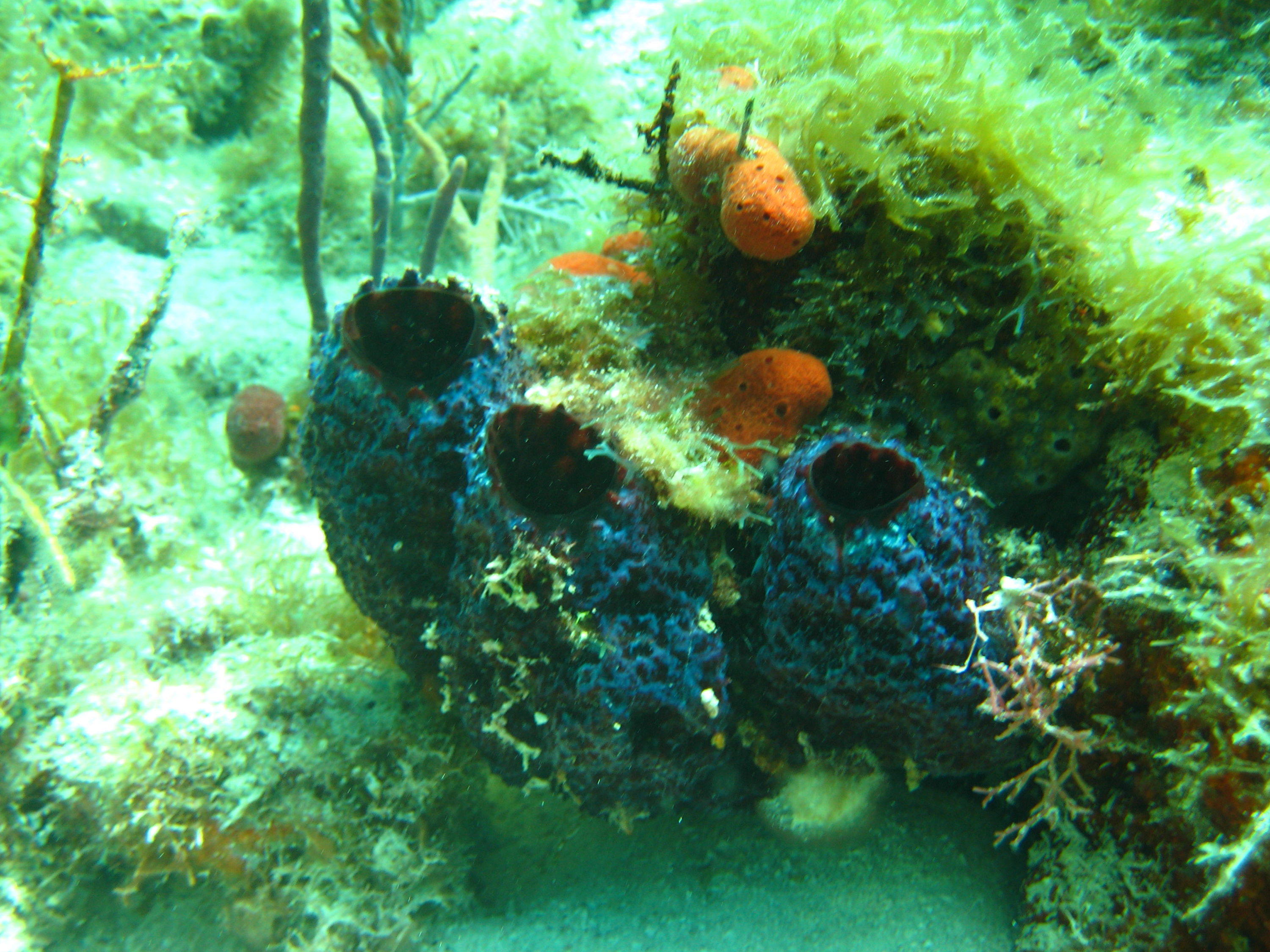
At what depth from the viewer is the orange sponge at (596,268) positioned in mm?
2785

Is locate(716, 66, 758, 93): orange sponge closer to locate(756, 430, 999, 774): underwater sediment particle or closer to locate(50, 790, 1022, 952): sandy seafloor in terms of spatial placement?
locate(756, 430, 999, 774): underwater sediment particle

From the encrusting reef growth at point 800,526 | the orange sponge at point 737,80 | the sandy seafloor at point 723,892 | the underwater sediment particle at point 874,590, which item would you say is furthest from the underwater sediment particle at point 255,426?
the underwater sediment particle at point 874,590

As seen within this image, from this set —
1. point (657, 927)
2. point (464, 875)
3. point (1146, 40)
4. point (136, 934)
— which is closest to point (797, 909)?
point (657, 927)

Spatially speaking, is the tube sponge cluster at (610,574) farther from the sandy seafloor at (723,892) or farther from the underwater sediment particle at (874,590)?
the sandy seafloor at (723,892)

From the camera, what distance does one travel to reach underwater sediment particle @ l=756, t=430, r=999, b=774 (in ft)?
5.94

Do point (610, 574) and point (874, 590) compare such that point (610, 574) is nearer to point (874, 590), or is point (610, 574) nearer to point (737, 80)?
point (874, 590)

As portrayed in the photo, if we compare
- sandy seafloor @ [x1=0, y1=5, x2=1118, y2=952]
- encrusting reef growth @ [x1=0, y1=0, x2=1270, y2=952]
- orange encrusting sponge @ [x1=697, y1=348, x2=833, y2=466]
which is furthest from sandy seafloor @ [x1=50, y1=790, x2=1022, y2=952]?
orange encrusting sponge @ [x1=697, y1=348, x2=833, y2=466]

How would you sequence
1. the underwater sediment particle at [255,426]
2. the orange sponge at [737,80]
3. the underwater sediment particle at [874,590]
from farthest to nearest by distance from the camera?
the underwater sediment particle at [255,426], the orange sponge at [737,80], the underwater sediment particle at [874,590]

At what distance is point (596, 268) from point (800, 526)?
1.63 m

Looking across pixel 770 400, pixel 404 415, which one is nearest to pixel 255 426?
pixel 404 415

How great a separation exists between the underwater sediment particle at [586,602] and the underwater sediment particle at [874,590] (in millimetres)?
264

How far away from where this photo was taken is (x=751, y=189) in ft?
6.70

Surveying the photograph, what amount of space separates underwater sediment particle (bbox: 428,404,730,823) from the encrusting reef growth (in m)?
0.01

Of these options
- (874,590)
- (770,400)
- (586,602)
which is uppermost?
(770,400)
